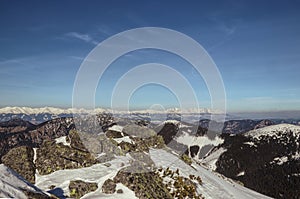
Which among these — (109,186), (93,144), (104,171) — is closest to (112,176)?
(109,186)

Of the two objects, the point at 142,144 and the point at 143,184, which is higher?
the point at 142,144

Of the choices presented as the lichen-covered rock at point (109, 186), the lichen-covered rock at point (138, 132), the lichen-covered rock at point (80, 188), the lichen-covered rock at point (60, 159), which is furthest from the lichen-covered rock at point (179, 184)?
the lichen-covered rock at point (138, 132)

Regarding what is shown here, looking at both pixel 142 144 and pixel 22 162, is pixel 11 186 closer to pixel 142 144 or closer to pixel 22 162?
pixel 22 162

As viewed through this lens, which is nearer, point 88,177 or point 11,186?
point 11,186

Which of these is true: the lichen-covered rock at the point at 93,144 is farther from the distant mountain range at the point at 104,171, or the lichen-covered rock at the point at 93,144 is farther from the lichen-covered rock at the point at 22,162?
the lichen-covered rock at the point at 22,162

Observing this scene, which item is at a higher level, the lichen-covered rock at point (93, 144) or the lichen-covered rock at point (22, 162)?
the lichen-covered rock at point (93, 144)

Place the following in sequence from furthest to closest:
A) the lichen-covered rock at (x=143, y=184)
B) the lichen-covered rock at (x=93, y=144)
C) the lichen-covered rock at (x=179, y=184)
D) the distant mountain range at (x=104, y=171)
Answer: the lichen-covered rock at (x=93, y=144) < the lichen-covered rock at (x=179, y=184) < the lichen-covered rock at (x=143, y=184) < the distant mountain range at (x=104, y=171)

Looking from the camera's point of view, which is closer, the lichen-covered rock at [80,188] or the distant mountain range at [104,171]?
the lichen-covered rock at [80,188]

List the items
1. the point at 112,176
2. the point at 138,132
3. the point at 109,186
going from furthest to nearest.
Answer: the point at 138,132, the point at 112,176, the point at 109,186
